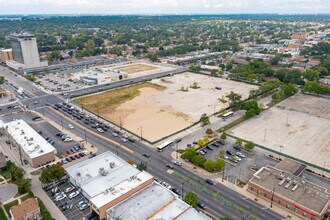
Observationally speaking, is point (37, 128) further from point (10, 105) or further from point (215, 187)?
point (215, 187)

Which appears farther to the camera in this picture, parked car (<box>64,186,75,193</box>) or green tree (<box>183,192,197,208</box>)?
parked car (<box>64,186,75,193</box>)

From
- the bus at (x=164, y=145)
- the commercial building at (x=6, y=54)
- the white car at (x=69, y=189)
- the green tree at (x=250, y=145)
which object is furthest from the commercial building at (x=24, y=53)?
the green tree at (x=250, y=145)

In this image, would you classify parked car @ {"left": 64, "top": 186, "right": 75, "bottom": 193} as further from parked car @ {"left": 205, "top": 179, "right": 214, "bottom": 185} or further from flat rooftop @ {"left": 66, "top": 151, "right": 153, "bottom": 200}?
parked car @ {"left": 205, "top": 179, "right": 214, "bottom": 185}

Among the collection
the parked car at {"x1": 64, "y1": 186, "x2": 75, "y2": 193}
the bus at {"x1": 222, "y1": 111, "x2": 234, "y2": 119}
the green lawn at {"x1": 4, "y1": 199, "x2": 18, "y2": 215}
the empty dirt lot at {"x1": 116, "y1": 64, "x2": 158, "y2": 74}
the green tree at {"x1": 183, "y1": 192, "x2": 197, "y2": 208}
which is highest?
the empty dirt lot at {"x1": 116, "y1": 64, "x2": 158, "y2": 74}

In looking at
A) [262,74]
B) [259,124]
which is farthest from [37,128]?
[262,74]

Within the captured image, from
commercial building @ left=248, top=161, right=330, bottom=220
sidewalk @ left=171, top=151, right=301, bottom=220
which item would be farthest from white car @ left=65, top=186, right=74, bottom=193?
commercial building @ left=248, top=161, right=330, bottom=220

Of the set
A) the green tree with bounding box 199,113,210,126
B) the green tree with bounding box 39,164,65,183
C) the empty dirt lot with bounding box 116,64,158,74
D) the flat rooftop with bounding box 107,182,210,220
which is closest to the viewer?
the flat rooftop with bounding box 107,182,210,220

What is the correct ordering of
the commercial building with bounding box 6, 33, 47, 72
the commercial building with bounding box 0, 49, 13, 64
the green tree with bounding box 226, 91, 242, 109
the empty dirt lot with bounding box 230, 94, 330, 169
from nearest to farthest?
1. the empty dirt lot with bounding box 230, 94, 330, 169
2. the green tree with bounding box 226, 91, 242, 109
3. the commercial building with bounding box 6, 33, 47, 72
4. the commercial building with bounding box 0, 49, 13, 64
